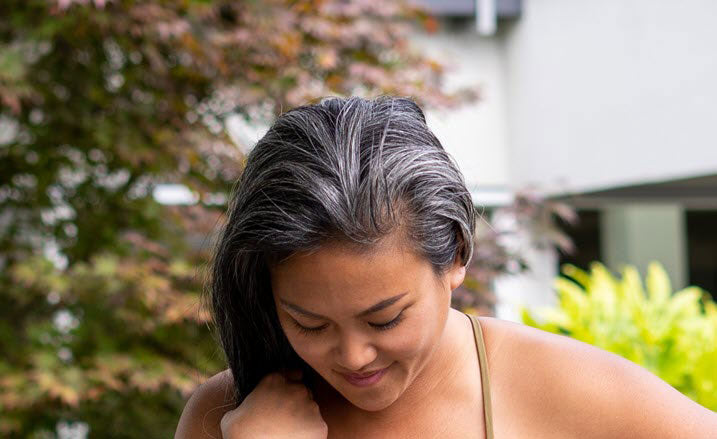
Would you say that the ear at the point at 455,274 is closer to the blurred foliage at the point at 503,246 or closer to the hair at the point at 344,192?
the hair at the point at 344,192

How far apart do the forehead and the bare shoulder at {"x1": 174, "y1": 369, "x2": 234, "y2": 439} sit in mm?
362

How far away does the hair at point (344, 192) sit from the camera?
1.16m

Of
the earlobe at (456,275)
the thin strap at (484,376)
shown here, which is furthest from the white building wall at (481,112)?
the earlobe at (456,275)

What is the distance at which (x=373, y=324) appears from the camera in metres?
1.20

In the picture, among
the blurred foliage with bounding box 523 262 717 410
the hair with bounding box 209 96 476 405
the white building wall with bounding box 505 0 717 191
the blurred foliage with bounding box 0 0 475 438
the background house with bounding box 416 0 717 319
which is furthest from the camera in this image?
the background house with bounding box 416 0 717 319

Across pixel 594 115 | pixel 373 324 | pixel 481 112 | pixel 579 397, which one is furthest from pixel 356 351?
pixel 481 112

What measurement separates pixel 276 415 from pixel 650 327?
2.19m

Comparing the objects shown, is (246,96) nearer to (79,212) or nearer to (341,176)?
(79,212)

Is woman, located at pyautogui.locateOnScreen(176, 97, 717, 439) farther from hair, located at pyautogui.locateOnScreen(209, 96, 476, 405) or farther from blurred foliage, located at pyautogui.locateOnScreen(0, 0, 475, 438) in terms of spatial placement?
blurred foliage, located at pyautogui.locateOnScreen(0, 0, 475, 438)

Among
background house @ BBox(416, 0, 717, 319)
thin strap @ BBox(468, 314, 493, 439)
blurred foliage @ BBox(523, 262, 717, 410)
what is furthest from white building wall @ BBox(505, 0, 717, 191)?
thin strap @ BBox(468, 314, 493, 439)

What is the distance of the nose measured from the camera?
3.94ft

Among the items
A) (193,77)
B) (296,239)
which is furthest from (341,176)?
(193,77)

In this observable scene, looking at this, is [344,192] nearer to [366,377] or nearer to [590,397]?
[366,377]

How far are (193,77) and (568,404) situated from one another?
10.4 ft
